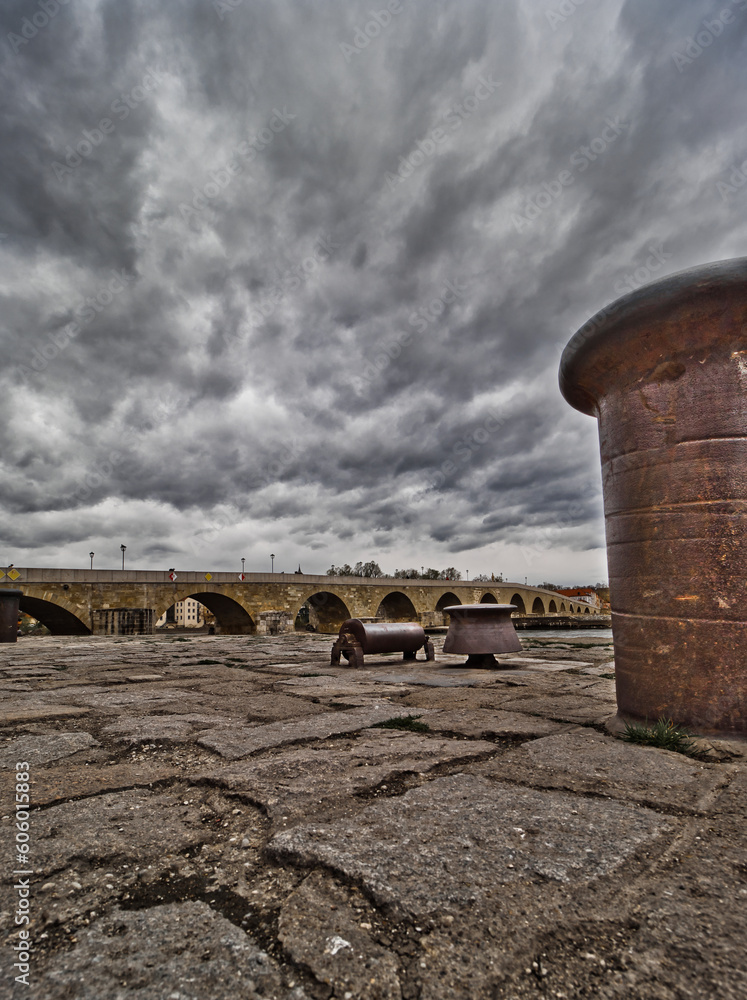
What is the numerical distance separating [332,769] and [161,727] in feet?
3.53

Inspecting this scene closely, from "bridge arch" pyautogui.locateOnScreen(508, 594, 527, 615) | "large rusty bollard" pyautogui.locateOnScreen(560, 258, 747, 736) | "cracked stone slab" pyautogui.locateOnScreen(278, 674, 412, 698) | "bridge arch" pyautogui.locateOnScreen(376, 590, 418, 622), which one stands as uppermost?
"large rusty bollard" pyautogui.locateOnScreen(560, 258, 747, 736)

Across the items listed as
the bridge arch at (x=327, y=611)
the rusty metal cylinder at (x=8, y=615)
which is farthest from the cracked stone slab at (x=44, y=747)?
the bridge arch at (x=327, y=611)

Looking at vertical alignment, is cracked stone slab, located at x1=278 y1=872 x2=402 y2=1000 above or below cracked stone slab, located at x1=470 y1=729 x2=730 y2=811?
above

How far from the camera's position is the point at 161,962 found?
0.80 meters

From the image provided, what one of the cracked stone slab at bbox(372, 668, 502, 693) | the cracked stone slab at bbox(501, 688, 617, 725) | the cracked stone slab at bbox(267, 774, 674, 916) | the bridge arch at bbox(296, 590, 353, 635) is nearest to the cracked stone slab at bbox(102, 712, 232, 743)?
the cracked stone slab at bbox(267, 774, 674, 916)

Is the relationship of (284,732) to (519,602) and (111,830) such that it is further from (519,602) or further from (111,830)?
(519,602)

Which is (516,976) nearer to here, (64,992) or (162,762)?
(64,992)

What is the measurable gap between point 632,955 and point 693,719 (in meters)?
1.54

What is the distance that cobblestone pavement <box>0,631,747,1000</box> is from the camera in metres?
0.77

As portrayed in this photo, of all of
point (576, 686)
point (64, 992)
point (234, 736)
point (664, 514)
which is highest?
point (664, 514)

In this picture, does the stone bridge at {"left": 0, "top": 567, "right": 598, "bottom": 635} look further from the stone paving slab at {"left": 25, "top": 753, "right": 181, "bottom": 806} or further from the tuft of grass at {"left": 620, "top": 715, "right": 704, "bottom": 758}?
the tuft of grass at {"left": 620, "top": 715, "right": 704, "bottom": 758}

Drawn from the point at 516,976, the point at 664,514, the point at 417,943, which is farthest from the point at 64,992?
the point at 664,514

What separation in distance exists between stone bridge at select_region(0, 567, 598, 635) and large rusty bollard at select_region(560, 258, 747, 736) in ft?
48.8

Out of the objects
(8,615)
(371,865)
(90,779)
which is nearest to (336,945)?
(371,865)
